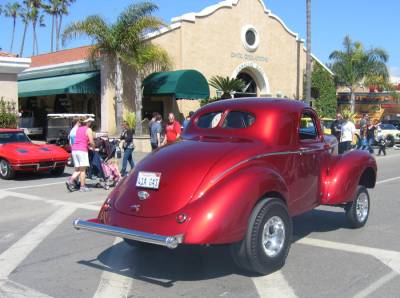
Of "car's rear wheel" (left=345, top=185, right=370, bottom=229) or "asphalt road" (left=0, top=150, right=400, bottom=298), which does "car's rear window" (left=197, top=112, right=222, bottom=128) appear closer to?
"asphalt road" (left=0, top=150, right=400, bottom=298)

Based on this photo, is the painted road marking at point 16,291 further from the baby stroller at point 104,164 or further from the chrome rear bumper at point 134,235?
the baby stroller at point 104,164

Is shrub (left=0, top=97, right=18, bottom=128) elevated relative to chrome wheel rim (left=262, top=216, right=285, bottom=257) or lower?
elevated

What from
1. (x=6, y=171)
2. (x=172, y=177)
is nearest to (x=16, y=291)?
(x=172, y=177)

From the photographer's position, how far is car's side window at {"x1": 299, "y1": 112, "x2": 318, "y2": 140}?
6.45 metres

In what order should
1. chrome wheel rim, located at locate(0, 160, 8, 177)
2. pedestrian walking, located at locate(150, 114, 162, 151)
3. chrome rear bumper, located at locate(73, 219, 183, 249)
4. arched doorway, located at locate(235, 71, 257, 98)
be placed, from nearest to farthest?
chrome rear bumper, located at locate(73, 219, 183, 249), chrome wheel rim, located at locate(0, 160, 8, 177), pedestrian walking, located at locate(150, 114, 162, 151), arched doorway, located at locate(235, 71, 257, 98)

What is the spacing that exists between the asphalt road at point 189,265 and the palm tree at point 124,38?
635 inches

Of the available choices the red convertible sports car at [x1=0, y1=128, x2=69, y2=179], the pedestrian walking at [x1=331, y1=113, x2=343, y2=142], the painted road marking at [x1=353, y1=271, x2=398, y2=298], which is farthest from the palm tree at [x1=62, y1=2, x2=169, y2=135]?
the painted road marking at [x1=353, y1=271, x2=398, y2=298]

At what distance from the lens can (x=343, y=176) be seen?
669cm

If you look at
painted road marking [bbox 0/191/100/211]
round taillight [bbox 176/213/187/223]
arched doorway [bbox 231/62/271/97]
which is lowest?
painted road marking [bbox 0/191/100/211]

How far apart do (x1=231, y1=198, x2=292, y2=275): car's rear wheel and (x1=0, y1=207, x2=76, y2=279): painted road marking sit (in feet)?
8.34

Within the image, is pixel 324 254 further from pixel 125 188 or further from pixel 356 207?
pixel 125 188

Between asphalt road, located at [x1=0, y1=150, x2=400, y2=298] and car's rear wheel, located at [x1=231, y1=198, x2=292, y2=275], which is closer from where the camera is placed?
asphalt road, located at [x1=0, y1=150, x2=400, y2=298]

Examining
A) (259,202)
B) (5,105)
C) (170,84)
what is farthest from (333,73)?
(259,202)

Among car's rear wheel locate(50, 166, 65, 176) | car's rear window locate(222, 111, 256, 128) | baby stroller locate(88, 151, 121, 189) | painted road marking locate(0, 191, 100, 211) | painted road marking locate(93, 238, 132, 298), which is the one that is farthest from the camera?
car's rear wheel locate(50, 166, 65, 176)
